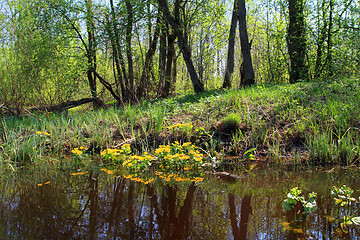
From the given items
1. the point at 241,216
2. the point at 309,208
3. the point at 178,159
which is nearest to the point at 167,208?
the point at 241,216

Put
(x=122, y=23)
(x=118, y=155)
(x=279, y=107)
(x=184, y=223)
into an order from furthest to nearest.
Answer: (x=122, y=23)
(x=279, y=107)
(x=118, y=155)
(x=184, y=223)

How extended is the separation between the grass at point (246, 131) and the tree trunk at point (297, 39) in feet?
10.2

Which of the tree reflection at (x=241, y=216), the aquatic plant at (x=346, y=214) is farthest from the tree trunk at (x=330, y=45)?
the tree reflection at (x=241, y=216)

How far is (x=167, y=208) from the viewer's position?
6.39 ft

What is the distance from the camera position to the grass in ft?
11.2

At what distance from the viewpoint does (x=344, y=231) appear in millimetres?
1510

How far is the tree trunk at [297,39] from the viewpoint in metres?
8.05

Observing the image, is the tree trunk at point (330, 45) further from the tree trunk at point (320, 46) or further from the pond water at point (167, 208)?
the pond water at point (167, 208)

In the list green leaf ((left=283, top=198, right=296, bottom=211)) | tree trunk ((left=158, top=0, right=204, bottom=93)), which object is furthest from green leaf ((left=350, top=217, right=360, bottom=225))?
tree trunk ((left=158, top=0, right=204, bottom=93))

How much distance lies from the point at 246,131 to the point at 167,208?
8.59ft

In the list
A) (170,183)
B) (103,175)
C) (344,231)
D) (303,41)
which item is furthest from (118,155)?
(303,41)

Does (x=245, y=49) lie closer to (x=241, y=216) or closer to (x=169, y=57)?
(x=169, y=57)

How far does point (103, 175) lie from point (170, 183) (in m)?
0.85

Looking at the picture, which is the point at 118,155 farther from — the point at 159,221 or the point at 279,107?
the point at 279,107
